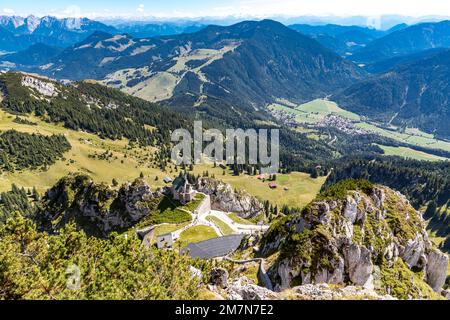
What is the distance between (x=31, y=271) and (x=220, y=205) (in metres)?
121

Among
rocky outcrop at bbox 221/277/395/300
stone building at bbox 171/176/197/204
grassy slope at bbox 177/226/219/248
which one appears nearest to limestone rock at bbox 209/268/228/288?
rocky outcrop at bbox 221/277/395/300

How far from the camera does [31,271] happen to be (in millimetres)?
43250

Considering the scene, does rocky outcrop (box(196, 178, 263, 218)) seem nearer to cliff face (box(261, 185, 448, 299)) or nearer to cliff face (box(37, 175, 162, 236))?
cliff face (box(37, 175, 162, 236))

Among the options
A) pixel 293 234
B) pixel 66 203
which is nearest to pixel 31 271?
pixel 293 234

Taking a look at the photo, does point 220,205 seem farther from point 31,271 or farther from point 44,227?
point 31,271

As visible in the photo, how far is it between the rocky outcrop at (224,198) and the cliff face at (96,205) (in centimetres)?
2538

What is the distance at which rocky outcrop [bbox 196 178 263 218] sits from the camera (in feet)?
532

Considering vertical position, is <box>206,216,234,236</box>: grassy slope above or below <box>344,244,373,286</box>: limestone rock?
below

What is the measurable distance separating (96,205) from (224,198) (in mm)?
56444

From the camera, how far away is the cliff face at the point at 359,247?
2650 inches

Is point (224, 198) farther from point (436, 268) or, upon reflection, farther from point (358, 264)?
point (358, 264)

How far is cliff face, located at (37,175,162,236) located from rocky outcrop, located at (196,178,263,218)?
25.4 metres

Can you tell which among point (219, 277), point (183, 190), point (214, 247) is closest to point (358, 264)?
point (219, 277)

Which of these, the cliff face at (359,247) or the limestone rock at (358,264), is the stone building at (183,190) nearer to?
the cliff face at (359,247)
